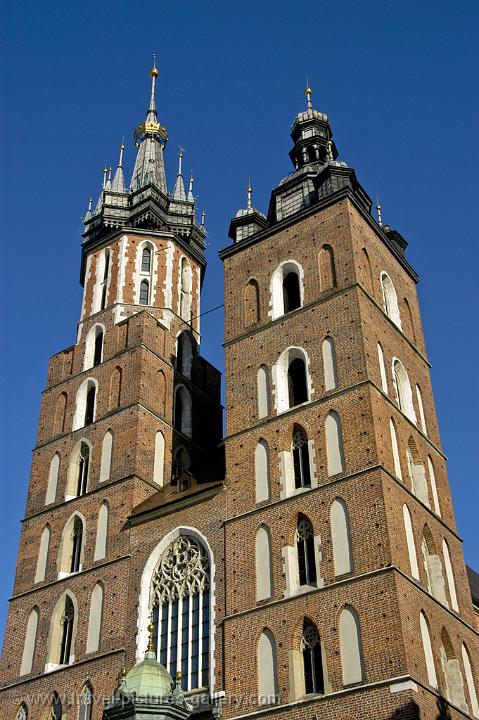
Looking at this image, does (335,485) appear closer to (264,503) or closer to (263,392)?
(264,503)

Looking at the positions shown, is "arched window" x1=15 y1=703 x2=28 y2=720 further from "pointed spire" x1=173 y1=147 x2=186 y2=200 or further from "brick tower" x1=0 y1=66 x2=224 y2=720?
"pointed spire" x1=173 y1=147 x2=186 y2=200

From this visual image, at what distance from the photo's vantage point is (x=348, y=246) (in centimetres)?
2858

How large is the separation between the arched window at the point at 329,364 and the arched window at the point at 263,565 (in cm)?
426

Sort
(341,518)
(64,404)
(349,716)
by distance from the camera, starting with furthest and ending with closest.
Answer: (64,404), (341,518), (349,716)

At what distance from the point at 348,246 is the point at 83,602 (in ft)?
41.7

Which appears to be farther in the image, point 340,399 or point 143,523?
point 143,523

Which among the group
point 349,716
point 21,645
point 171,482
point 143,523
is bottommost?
point 349,716

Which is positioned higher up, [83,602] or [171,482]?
[171,482]

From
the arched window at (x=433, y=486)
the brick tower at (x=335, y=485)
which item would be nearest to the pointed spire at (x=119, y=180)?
the brick tower at (x=335, y=485)

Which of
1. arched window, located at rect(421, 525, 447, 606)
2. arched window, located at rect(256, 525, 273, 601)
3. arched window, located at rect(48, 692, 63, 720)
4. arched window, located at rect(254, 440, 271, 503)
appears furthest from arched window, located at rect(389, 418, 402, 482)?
arched window, located at rect(48, 692, 63, 720)

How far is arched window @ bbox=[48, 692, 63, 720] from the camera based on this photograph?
25.9m

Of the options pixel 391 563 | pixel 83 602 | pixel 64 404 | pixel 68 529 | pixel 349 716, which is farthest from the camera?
pixel 64 404

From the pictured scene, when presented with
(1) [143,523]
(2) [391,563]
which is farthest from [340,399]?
(1) [143,523]

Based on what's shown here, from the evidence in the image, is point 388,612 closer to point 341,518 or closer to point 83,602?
point 341,518
